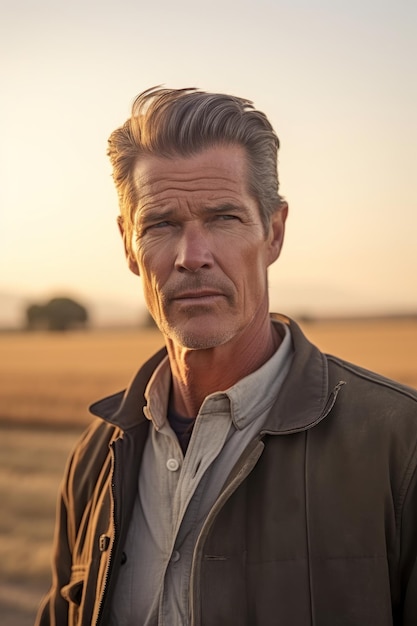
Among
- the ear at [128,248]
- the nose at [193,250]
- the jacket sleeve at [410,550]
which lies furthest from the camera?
the ear at [128,248]

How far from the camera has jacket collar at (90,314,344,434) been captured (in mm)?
2092

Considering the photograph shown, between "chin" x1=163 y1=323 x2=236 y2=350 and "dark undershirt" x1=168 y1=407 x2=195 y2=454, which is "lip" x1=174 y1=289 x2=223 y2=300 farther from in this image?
"dark undershirt" x1=168 y1=407 x2=195 y2=454

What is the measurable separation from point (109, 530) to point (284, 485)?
0.62m

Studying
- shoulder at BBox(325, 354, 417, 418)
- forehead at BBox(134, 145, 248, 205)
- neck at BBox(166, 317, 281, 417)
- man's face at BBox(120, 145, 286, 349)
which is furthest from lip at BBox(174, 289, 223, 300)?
shoulder at BBox(325, 354, 417, 418)

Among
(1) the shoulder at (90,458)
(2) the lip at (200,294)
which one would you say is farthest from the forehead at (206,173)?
(1) the shoulder at (90,458)

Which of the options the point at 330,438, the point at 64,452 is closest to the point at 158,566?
the point at 330,438

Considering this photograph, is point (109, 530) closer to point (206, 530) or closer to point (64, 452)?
point (206, 530)

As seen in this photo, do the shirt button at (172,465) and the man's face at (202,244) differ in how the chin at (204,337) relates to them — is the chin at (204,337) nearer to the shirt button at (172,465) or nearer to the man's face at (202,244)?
the man's face at (202,244)

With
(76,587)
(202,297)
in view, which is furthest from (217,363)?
(76,587)

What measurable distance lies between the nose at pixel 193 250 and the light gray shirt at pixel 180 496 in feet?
1.25

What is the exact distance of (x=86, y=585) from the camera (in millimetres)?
2359

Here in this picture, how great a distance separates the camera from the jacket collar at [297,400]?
6.86 ft

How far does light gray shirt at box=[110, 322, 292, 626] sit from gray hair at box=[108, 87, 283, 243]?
0.53 m

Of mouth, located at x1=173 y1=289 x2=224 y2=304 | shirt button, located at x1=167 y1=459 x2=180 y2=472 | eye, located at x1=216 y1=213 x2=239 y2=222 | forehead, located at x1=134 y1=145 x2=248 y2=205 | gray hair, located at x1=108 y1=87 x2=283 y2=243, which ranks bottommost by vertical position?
shirt button, located at x1=167 y1=459 x2=180 y2=472
